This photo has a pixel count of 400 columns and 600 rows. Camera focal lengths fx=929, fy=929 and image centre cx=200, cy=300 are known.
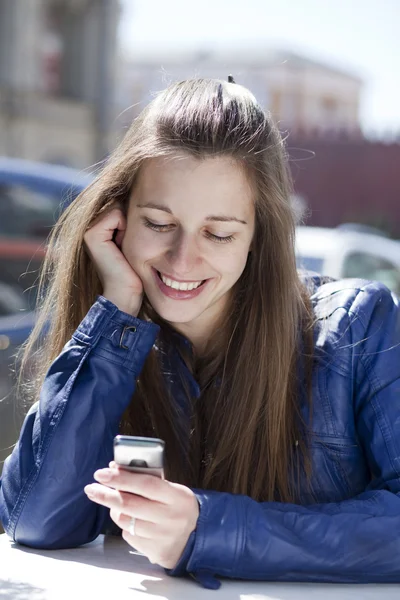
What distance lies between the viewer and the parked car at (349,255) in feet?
20.7

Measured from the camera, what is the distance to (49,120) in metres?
26.0

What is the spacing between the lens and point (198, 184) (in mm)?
1996

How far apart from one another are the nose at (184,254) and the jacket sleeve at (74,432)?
→ 5.6 inches

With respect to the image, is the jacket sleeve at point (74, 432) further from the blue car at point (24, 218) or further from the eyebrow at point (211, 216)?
the blue car at point (24, 218)

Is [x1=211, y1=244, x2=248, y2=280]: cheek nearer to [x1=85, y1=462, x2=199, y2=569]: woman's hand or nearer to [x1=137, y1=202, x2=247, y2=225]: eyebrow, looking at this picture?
[x1=137, y1=202, x2=247, y2=225]: eyebrow

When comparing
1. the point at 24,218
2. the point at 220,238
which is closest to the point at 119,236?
the point at 220,238

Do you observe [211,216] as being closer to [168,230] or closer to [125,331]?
[168,230]

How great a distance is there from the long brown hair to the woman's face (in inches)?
1.8

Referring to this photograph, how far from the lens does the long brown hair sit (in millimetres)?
1987

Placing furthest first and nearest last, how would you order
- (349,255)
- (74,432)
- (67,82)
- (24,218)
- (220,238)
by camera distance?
(67,82)
(349,255)
(24,218)
(220,238)
(74,432)

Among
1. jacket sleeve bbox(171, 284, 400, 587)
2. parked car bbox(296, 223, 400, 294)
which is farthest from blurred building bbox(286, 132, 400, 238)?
jacket sleeve bbox(171, 284, 400, 587)

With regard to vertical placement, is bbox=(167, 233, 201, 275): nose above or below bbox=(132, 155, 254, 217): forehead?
below

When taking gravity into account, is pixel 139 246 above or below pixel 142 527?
above

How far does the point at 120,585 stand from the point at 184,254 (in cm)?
72
